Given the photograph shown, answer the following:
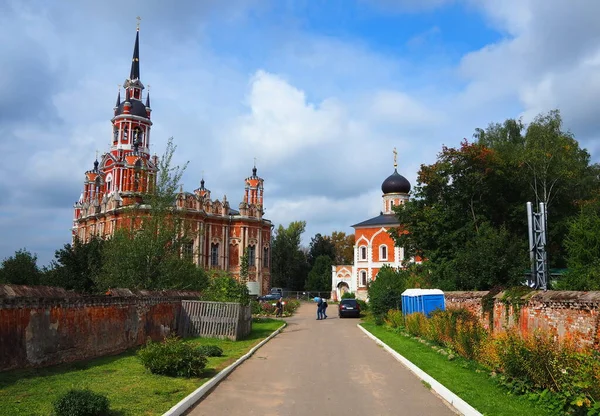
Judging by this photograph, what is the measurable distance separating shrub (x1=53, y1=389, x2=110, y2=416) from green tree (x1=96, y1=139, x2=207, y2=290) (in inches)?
584

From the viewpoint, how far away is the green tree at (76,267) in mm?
33531

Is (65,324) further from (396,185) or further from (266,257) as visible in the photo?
(396,185)

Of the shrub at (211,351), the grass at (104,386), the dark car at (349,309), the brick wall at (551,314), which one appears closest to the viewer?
the grass at (104,386)

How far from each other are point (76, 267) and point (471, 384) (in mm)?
29551

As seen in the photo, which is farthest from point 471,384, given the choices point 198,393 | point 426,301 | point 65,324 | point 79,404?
point 426,301

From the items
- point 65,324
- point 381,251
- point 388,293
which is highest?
point 381,251

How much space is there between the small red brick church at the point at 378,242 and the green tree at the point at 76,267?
39.2m

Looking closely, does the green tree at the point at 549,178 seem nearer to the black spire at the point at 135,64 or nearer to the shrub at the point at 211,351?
the shrub at the point at 211,351

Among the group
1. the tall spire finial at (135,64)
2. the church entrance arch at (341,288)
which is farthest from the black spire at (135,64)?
the church entrance arch at (341,288)

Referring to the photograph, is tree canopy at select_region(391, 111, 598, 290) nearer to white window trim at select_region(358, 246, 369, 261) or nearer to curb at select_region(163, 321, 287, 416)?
curb at select_region(163, 321, 287, 416)

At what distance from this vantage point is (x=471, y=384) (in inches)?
410

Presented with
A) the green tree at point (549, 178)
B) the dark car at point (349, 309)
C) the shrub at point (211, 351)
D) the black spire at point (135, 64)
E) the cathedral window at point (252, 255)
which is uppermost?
the black spire at point (135, 64)

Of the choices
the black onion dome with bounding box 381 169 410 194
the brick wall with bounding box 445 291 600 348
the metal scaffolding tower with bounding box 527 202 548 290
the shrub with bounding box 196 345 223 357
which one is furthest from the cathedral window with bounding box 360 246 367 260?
the shrub with bounding box 196 345 223 357

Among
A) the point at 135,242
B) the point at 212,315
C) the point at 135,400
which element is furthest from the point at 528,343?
the point at 135,242
